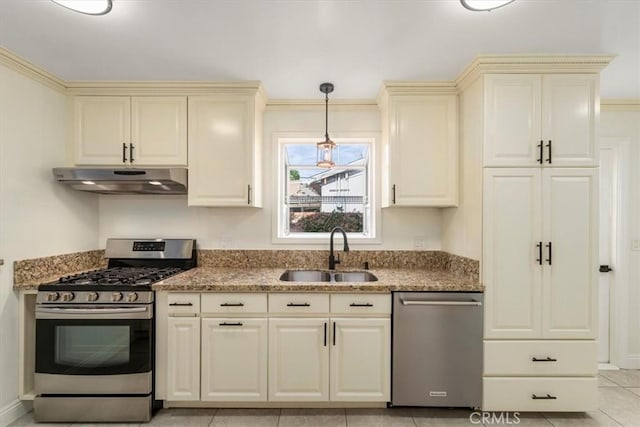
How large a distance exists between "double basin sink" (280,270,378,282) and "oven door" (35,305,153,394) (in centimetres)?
115

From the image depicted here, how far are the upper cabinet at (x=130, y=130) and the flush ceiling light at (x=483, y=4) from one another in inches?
82.4

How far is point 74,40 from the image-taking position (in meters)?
1.94

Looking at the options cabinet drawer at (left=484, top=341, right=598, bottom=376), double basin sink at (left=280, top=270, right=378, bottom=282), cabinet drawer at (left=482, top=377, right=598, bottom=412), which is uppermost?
double basin sink at (left=280, top=270, right=378, bottom=282)

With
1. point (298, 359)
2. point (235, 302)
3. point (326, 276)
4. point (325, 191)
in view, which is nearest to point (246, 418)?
point (298, 359)

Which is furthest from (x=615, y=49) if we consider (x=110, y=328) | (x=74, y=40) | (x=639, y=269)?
(x=110, y=328)

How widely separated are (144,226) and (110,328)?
1.06 meters

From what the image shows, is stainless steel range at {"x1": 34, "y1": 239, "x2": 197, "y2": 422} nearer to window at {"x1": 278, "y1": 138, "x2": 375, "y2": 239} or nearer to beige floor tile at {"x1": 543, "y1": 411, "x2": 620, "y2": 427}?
window at {"x1": 278, "y1": 138, "x2": 375, "y2": 239}

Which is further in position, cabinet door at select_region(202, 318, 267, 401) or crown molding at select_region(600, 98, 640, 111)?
crown molding at select_region(600, 98, 640, 111)

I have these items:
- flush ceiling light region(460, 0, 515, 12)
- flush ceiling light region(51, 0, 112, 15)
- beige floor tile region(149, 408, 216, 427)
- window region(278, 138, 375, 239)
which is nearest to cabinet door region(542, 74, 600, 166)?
flush ceiling light region(460, 0, 515, 12)

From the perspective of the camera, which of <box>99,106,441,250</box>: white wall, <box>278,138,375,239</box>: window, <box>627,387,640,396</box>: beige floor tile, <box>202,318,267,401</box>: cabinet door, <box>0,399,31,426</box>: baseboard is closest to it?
<box>0,399,31,426</box>: baseboard

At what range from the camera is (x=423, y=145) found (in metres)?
2.54

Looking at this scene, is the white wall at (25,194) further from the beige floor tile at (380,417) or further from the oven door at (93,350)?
the beige floor tile at (380,417)

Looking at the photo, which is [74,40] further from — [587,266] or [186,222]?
[587,266]

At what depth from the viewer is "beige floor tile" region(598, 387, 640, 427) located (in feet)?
7.12
